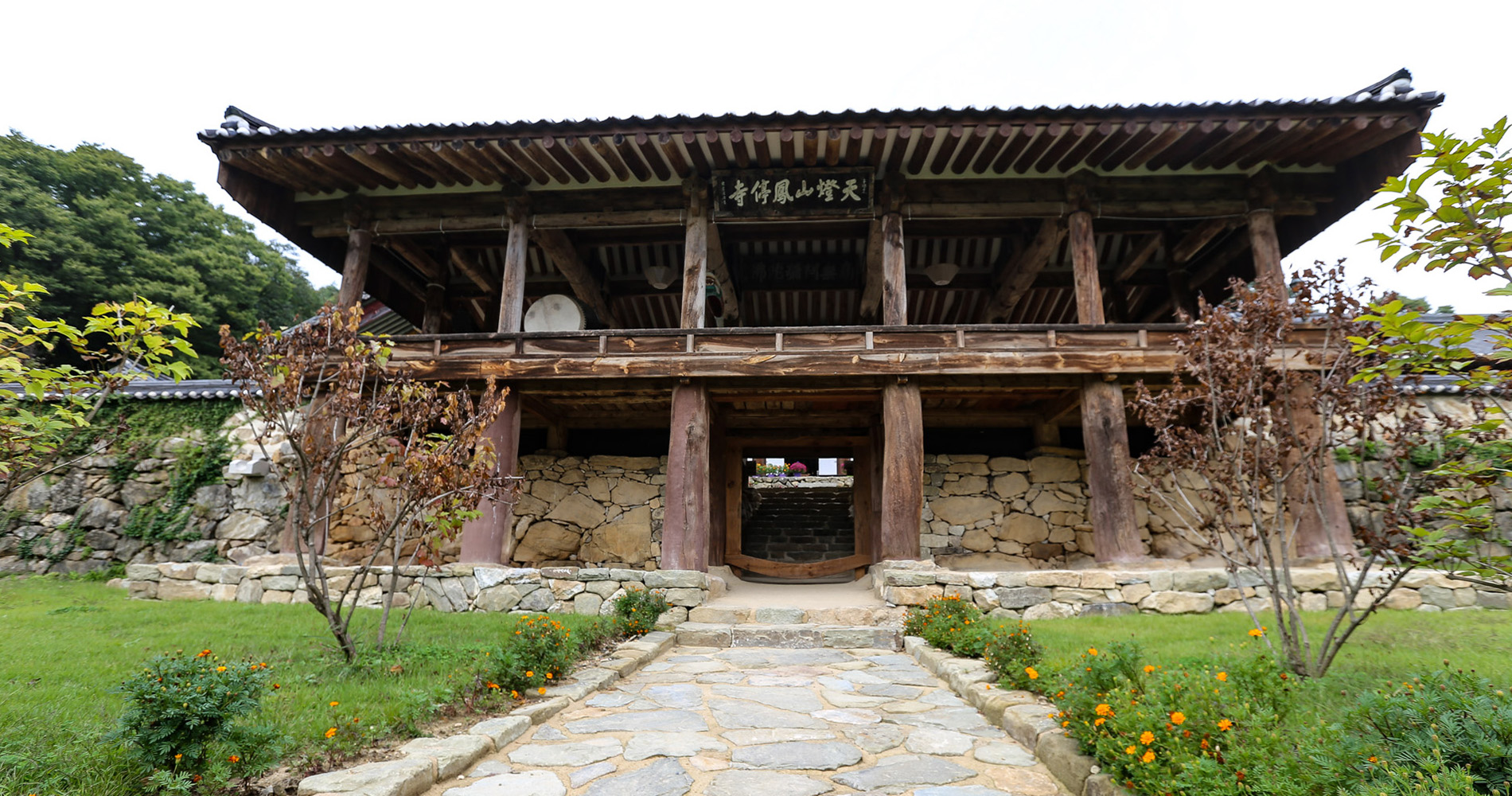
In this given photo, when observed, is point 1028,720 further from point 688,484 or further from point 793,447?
point 793,447

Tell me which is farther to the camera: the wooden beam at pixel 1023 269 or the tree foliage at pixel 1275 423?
the wooden beam at pixel 1023 269

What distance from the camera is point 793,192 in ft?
29.7

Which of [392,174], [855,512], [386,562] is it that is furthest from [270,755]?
[855,512]

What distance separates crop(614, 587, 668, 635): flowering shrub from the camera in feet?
21.7

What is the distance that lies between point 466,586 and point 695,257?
4.93 m

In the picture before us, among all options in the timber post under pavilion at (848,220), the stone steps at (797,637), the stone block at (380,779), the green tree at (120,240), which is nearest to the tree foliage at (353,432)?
the stone block at (380,779)

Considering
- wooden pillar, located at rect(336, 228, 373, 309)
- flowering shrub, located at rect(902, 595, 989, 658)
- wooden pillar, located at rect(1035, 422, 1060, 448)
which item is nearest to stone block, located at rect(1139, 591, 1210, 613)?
flowering shrub, located at rect(902, 595, 989, 658)

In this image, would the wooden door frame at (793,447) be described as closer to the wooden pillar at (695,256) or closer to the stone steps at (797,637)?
the wooden pillar at (695,256)

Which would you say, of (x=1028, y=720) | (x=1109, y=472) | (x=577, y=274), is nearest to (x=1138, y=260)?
(x=1109, y=472)

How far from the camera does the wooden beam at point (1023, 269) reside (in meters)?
9.52

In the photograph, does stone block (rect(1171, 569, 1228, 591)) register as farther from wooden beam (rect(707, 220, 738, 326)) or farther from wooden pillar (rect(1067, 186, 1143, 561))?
wooden beam (rect(707, 220, 738, 326))

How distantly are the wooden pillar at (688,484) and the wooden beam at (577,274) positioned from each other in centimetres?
293

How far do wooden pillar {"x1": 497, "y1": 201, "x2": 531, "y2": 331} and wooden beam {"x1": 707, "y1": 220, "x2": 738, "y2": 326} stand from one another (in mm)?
2573

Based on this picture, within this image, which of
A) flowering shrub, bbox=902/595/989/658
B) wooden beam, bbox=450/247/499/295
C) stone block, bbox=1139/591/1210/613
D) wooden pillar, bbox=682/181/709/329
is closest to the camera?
flowering shrub, bbox=902/595/989/658
